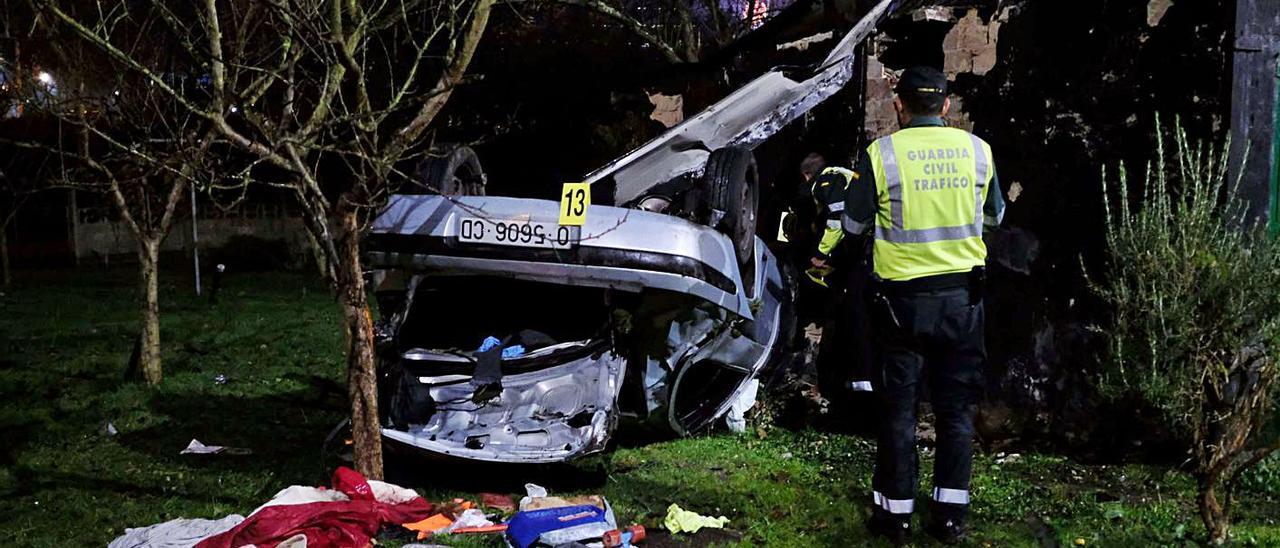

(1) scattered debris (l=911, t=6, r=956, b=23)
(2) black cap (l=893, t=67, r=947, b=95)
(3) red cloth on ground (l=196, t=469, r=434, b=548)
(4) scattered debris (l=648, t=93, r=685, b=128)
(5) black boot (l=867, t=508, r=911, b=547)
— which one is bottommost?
(5) black boot (l=867, t=508, r=911, b=547)

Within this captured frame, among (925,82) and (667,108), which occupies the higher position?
(667,108)

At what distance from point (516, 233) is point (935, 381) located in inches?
79.9

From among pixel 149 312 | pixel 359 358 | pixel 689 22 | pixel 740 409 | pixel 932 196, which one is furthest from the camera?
pixel 689 22

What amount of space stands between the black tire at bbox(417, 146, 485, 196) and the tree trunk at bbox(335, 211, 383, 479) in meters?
0.89

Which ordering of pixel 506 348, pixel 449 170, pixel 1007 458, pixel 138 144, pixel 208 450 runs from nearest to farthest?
1. pixel 506 348
2. pixel 1007 458
3. pixel 449 170
4. pixel 208 450
5. pixel 138 144

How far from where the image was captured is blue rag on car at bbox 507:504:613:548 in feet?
13.8

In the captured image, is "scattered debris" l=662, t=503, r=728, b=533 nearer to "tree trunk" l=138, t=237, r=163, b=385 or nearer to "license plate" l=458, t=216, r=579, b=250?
"license plate" l=458, t=216, r=579, b=250

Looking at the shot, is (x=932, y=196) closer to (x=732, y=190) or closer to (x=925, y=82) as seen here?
(x=925, y=82)

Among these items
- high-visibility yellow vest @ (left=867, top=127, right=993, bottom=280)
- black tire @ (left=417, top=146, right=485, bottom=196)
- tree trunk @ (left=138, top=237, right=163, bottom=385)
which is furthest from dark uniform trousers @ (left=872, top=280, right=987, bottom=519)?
tree trunk @ (left=138, top=237, right=163, bottom=385)

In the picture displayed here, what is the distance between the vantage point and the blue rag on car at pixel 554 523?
4.20 m

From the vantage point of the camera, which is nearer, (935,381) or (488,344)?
(935,381)

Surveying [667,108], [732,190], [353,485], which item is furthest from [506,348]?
[667,108]

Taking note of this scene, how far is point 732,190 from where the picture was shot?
18.2 feet

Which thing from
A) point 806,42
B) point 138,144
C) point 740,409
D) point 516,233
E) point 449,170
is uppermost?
point 806,42
